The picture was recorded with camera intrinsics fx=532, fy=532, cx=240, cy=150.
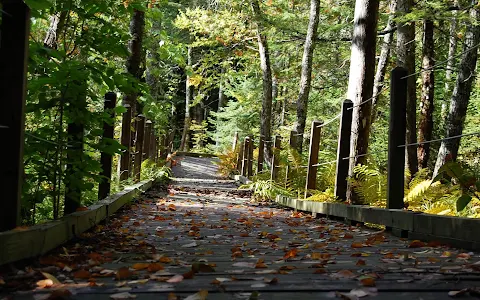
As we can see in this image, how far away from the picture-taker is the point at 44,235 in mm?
3473

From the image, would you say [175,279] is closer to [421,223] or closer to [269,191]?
[421,223]

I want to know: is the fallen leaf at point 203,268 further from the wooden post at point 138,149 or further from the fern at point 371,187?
the wooden post at point 138,149

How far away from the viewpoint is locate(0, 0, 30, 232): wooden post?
3236 millimetres

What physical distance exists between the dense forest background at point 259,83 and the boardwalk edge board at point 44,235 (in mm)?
293

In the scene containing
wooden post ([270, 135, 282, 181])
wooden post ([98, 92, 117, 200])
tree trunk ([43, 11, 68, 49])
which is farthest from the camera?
wooden post ([270, 135, 282, 181])

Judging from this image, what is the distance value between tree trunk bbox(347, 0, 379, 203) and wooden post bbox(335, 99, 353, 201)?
14 cm

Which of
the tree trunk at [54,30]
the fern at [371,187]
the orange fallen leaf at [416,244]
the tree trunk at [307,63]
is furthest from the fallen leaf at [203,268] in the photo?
the tree trunk at [307,63]

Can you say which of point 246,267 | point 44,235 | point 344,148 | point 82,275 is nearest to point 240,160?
point 344,148

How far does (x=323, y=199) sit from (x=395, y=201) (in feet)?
8.92

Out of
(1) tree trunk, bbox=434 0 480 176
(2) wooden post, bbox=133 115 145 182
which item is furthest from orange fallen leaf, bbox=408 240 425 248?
(1) tree trunk, bbox=434 0 480 176

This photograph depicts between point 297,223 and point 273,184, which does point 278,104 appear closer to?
point 273,184

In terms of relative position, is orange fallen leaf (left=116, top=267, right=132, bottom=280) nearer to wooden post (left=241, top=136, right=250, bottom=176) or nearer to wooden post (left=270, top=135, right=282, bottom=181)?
wooden post (left=270, top=135, right=282, bottom=181)

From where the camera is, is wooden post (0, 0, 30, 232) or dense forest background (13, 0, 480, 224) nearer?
wooden post (0, 0, 30, 232)

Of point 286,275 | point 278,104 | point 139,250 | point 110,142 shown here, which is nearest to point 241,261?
point 286,275
